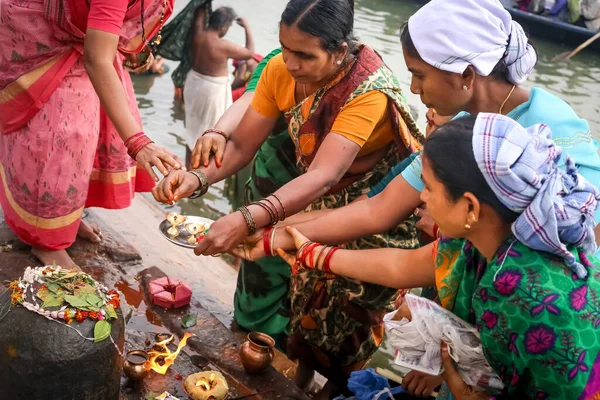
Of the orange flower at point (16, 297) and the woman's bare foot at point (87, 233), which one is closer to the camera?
the orange flower at point (16, 297)

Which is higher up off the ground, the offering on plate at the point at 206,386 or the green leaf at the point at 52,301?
the green leaf at the point at 52,301

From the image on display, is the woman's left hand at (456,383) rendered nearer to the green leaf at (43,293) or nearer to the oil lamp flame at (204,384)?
the oil lamp flame at (204,384)

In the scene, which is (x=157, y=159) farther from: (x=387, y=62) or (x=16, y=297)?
(x=387, y=62)

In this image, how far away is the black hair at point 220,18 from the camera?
684 cm

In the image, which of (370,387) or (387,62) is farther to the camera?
(387,62)

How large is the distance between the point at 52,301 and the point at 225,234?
0.75 m

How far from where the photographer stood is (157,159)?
332cm

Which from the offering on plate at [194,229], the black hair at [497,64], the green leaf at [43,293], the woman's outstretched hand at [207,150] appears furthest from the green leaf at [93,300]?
the black hair at [497,64]

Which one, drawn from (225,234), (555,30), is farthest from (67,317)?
(555,30)

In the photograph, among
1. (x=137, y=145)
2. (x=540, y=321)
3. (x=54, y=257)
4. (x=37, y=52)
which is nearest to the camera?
(x=540, y=321)

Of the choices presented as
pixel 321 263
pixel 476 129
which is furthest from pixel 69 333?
pixel 476 129

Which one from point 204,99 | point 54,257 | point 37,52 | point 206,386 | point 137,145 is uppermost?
point 37,52

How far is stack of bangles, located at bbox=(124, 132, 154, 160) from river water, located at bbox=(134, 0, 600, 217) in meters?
3.25

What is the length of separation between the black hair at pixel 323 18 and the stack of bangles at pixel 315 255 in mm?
876
